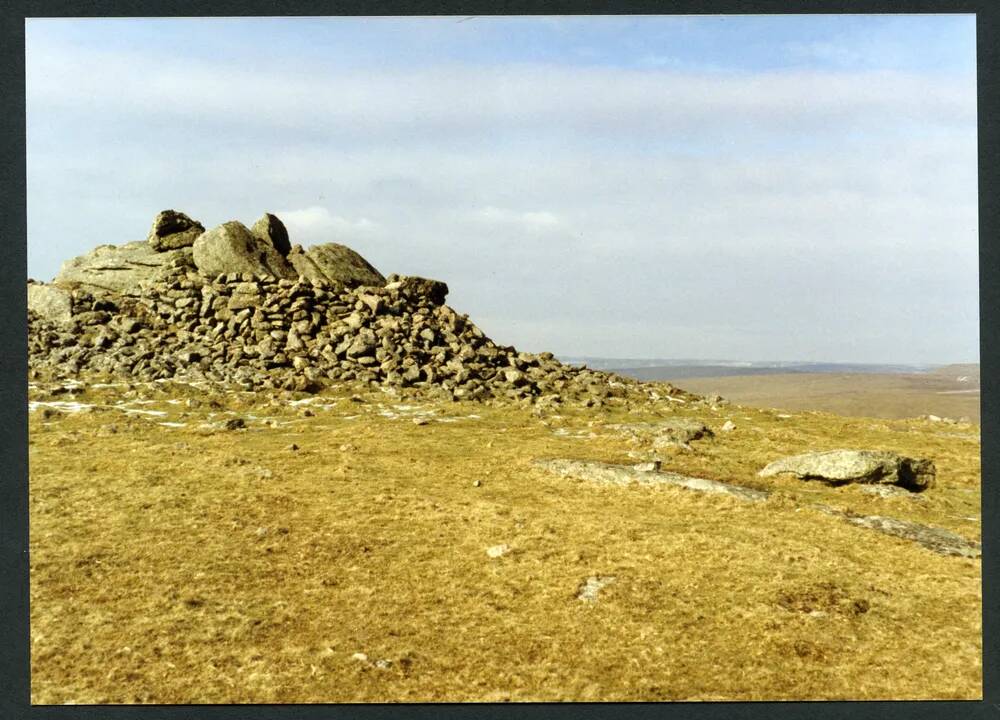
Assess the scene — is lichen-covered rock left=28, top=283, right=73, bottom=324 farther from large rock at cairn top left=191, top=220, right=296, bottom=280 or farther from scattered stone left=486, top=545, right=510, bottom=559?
scattered stone left=486, top=545, right=510, bottom=559

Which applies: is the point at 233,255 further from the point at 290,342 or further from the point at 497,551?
the point at 497,551

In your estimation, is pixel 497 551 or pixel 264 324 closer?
pixel 497 551

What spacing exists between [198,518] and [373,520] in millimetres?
3297

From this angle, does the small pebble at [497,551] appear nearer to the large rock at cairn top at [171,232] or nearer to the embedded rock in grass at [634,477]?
the embedded rock in grass at [634,477]

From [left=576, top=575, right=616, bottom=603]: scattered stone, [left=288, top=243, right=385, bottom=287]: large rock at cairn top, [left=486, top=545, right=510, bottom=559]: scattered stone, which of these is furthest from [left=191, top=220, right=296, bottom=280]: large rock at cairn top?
[left=576, top=575, right=616, bottom=603]: scattered stone

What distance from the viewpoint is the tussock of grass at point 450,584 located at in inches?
353

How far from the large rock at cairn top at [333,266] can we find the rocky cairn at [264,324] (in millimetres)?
70

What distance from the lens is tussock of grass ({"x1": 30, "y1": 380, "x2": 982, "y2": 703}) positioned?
898cm

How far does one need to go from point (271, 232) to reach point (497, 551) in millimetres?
26635

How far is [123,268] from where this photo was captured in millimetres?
31375

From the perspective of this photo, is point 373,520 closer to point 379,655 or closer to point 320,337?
point 379,655

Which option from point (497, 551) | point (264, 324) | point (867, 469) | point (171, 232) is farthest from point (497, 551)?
point (171, 232)

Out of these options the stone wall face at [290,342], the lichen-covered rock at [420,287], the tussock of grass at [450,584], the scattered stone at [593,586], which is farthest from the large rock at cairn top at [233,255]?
the scattered stone at [593,586]

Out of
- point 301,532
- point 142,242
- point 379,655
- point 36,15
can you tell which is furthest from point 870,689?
point 142,242
